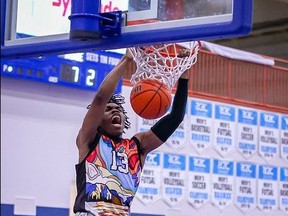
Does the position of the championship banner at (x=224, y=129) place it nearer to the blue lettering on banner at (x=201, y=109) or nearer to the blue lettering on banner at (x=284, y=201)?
the blue lettering on banner at (x=201, y=109)

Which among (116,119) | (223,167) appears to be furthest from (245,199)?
(116,119)

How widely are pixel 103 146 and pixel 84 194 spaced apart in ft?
0.99

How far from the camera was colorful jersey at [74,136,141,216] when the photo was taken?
13.9ft

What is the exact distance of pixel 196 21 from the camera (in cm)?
388

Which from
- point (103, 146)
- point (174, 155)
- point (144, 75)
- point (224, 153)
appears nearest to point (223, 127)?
point (224, 153)

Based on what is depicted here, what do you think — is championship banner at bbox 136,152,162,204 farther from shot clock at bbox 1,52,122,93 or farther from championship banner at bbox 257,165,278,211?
championship banner at bbox 257,165,278,211

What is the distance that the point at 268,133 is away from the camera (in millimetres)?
9609

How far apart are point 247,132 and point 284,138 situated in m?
0.66

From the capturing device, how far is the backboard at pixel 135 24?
372 cm

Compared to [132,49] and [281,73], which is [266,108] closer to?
[281,73]

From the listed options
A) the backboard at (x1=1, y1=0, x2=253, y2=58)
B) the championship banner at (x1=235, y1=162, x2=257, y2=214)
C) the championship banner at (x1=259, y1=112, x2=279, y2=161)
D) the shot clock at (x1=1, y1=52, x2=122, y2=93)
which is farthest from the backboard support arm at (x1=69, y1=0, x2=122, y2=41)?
the championship banner at (x1=259, y1=112, x2=279, y2=161)

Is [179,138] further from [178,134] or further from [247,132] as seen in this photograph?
[247,132]

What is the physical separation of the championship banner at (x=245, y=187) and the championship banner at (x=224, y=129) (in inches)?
10.8

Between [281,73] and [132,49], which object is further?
[281,73]
